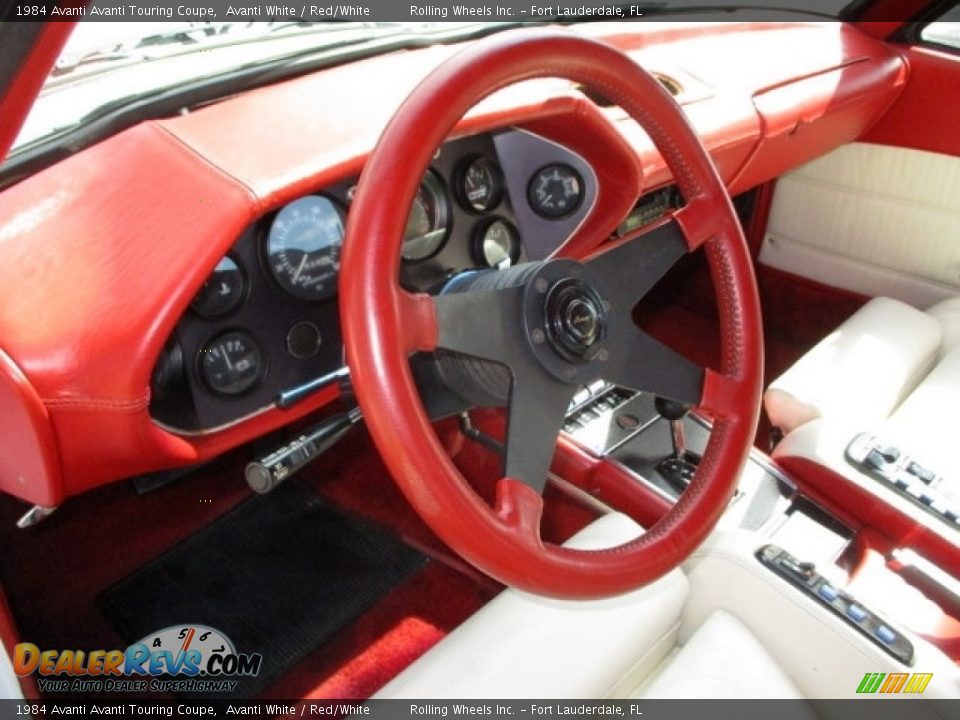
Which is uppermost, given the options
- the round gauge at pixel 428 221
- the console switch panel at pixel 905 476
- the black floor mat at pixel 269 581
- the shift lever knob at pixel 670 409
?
the round gauge at pixel 428 221

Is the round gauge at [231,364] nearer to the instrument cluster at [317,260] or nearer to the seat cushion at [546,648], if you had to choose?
the instrument cluster at [317,260]

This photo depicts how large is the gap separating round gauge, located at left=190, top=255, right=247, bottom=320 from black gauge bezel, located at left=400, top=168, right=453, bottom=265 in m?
0.26

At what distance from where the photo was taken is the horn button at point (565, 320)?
89 cm

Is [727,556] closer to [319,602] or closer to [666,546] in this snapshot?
[666,546]

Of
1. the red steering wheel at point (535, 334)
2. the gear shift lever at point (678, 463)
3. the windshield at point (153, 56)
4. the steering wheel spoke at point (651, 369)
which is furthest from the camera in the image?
the gear shift lever at point (678, 463)

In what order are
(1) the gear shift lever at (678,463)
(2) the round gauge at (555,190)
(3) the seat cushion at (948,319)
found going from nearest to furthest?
(2) the round gauge at (555,190) < (1) the gear shift lever at (678,463) < (3) the seat cushion at (948,319)

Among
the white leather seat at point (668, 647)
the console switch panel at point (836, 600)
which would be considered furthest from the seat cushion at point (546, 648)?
the console switch panel at point (836, 600)

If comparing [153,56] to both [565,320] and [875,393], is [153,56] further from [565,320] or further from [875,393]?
[875,393]

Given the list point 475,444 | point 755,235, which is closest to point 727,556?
point 475,444

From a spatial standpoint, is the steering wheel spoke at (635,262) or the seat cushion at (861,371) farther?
the seat cushion at (861,371)

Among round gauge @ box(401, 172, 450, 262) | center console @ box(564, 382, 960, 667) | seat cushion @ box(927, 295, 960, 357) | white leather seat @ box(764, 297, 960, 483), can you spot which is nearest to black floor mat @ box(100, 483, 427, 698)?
center console @ box(564, 382, 960, 667)

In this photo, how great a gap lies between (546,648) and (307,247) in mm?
606

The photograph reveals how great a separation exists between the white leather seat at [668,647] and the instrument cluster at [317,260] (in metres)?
0.43

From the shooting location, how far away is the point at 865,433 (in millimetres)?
1553
